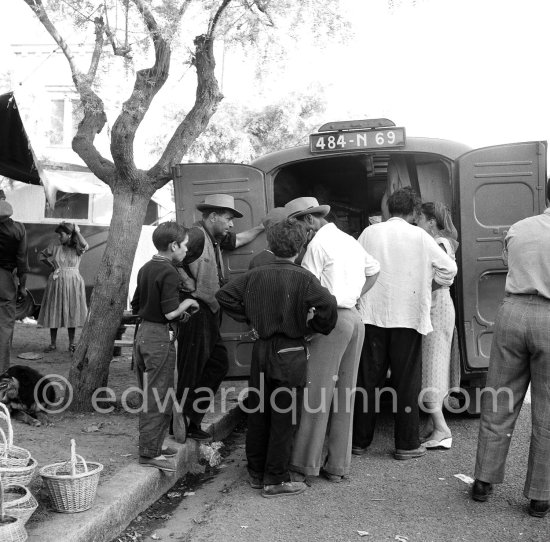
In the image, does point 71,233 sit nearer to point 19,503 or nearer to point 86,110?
point 86,110

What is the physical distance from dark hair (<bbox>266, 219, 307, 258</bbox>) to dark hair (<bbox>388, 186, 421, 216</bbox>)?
130cm

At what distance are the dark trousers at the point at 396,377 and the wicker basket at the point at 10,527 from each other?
3.09 meters

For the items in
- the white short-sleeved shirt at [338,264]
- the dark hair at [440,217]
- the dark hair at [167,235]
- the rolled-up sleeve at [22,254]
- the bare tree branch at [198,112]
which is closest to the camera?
the dark hair at [167,235]

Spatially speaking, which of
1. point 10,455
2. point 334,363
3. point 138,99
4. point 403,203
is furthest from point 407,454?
point 138,99

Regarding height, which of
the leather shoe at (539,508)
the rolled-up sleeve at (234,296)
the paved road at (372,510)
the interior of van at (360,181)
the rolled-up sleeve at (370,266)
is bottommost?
the paved road at (372,510)

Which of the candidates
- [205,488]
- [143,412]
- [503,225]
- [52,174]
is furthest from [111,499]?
[52,174]

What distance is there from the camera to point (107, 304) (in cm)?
704

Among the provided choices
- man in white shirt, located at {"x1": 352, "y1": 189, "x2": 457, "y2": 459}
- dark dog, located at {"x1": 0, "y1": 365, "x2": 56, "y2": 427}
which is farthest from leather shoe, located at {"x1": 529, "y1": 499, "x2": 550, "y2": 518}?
dark dog, located at {"x1": 0, "y1": 365, "x2": 56, "y2": 427}

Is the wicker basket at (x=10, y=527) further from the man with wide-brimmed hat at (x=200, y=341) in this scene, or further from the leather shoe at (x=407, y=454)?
the leather shoe at (x=407, y=454)

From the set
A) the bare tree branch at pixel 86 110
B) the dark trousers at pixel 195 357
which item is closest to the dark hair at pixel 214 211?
the dark trousers at pixel 195 357

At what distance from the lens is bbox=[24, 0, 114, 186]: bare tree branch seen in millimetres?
7277

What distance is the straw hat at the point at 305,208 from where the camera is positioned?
561 centimetres

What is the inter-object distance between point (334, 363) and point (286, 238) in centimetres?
99

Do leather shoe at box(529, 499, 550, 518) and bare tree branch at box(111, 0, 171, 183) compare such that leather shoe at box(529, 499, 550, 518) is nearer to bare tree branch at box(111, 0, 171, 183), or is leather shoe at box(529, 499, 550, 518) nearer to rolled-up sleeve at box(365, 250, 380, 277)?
rolled-up sleeve at box(365, 250, 380, 277)
